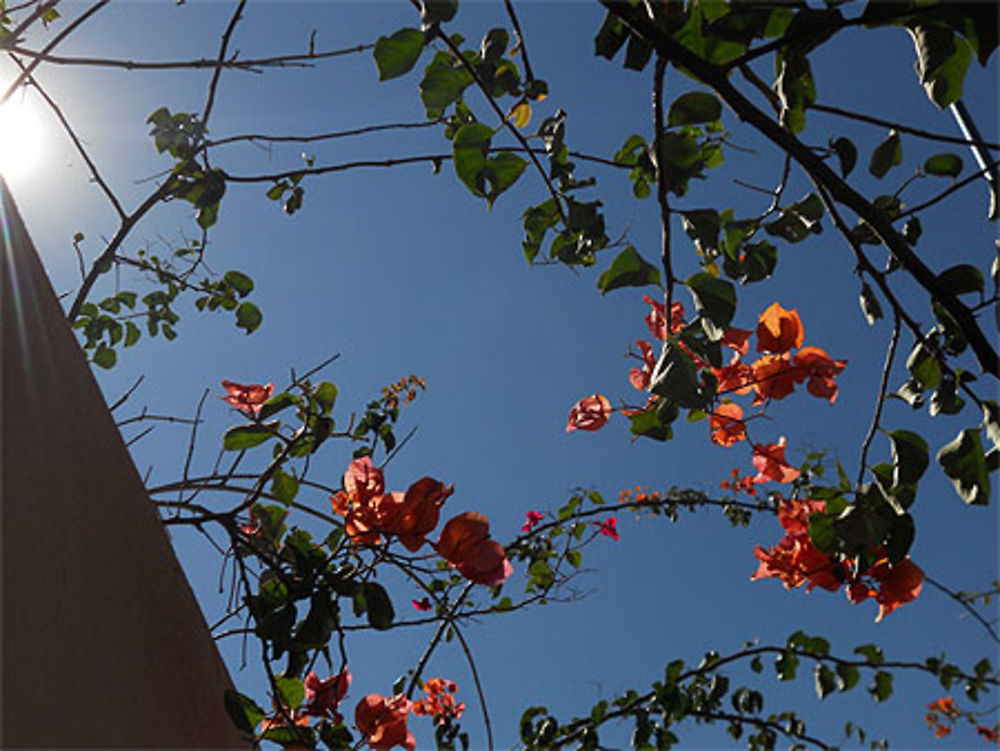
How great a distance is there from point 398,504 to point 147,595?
0.93 feet

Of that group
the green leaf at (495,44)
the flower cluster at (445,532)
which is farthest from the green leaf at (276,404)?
the green leaf at (495,44)

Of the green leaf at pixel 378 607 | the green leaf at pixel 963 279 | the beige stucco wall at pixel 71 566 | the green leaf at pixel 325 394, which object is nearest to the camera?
the beige stucco wall at pixel 71 566

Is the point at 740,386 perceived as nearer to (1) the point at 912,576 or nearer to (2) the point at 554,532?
(1) the point at 912,576

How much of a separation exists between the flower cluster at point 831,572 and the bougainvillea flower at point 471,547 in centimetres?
30

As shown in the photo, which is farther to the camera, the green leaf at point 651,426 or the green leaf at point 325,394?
the green leaf at point 325,394

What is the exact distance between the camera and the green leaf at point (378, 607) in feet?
2.49

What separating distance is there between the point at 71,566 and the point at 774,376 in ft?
2.29

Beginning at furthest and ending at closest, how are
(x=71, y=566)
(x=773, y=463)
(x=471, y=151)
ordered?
(x=773, y=463), (x=471, y=151), (x=71, y=566)

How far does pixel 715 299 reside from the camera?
2.08 feet

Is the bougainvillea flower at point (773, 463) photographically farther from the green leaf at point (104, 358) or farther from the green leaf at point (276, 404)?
the green leaf at point (104, 358)

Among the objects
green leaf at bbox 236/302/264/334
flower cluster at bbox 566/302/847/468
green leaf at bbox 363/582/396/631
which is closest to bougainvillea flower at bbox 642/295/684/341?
flower cluster at bbox 566/302/847/468

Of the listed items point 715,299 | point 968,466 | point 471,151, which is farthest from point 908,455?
point 471,151

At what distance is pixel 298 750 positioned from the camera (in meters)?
0.70

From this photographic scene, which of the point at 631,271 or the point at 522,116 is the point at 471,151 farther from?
the point at 522,116
